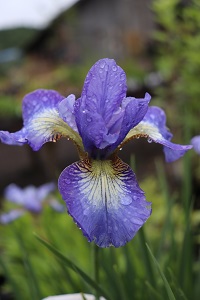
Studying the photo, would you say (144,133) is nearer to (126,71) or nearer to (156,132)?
(156,132)

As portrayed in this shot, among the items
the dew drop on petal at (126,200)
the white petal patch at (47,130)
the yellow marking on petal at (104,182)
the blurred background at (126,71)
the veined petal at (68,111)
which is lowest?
the blurred background at (126,71)

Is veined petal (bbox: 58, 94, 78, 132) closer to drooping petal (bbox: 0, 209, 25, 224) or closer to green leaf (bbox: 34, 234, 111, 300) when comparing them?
green leaf (bbox: 34, 234, 111, 300)

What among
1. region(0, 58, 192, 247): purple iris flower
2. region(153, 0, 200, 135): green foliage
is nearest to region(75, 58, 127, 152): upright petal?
region(0, 58, 192, 247): purple iris flower

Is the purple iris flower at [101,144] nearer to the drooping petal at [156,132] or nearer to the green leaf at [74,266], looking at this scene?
the drooping petal at [156,132]

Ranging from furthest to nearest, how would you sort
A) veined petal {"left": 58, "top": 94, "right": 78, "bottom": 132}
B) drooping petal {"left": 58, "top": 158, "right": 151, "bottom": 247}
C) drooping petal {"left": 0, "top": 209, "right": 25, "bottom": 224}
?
1. drooping petal {"left": 0, "top": 209, "right": 25, "bottom": 224}
2. veined petal {"left": 58, "top": 94, "right": 78, "bottom": 132}
3. drooping petal {"left": 58, "top": 158, "right": 151, "bottom": 247}

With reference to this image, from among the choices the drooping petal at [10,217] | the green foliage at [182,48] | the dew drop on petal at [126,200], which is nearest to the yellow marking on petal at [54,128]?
the dew drop on petal at [126,200]

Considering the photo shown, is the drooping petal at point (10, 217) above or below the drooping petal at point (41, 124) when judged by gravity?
below

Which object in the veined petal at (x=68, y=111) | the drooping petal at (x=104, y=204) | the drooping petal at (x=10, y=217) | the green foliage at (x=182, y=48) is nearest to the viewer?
the drooping petal at (x=104, y=204)

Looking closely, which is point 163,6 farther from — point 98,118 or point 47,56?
point 47,56
